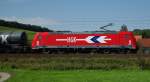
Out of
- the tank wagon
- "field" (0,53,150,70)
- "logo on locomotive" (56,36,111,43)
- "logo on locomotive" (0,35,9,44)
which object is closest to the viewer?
"field" (0,53,150,70)

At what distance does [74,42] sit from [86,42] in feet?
5.04

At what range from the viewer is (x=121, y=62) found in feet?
112

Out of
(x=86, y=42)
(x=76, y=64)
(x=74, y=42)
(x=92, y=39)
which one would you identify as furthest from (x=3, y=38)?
(x=76, y=64)

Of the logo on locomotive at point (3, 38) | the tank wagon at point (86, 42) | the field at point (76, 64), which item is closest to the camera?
the field at point (76, 64)

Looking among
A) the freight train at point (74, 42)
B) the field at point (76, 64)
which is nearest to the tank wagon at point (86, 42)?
the freight train at point (74, 42)

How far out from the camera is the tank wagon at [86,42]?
171 feet

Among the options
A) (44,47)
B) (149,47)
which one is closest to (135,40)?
(149,47)

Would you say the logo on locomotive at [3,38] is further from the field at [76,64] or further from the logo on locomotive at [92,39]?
the field at [76,64]

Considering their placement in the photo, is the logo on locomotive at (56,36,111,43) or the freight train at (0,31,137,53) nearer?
the freight train at (0,31,137,53)

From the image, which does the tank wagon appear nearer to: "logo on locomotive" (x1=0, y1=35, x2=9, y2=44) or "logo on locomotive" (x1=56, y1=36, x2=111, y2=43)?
"logo on locomotive" (x1=56, y1=36, x2=111, y2=43)

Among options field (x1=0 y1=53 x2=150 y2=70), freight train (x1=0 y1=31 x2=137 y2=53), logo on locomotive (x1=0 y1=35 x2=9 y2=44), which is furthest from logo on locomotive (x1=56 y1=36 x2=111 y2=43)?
field (x1=0 y1=53 x2=150 y2=70)

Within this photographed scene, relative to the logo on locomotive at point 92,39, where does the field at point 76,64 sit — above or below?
below

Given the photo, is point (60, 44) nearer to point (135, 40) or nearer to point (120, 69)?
point (135, 40)

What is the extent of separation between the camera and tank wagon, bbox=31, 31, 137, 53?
5209cm
